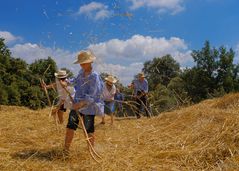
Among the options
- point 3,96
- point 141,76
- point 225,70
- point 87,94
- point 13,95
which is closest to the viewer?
point 87,94

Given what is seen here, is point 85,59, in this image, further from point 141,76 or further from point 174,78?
point 174,78

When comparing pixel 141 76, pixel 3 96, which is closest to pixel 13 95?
pixel 3 96

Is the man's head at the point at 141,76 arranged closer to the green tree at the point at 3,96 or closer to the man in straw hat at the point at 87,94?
the man in straw hat at the point at 87,94

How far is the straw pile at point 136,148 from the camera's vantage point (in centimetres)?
488

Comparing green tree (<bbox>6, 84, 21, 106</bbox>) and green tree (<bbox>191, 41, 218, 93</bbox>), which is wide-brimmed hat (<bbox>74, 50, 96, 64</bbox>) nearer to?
green tree (<bbox>6, 84, 21, 106</bbox>)

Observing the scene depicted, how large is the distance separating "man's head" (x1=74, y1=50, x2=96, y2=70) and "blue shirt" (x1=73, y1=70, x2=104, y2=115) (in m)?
0.12

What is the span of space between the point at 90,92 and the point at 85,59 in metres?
0.46

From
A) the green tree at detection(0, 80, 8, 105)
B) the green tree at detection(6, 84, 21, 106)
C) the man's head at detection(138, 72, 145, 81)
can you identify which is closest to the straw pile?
the man's head at detection(138, 72, 145, 81)

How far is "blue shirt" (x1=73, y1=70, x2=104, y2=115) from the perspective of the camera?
17.3ft

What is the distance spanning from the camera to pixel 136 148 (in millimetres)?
6191

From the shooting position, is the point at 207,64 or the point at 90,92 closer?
the point at 90,92

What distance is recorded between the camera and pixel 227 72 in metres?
35.8

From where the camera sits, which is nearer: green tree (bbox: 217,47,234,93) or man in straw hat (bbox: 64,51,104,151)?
man in straw hat (bbox: 64,51,104,151)

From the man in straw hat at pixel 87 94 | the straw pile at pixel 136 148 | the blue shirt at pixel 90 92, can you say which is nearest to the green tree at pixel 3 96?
the straw pile at pixel 136 148
